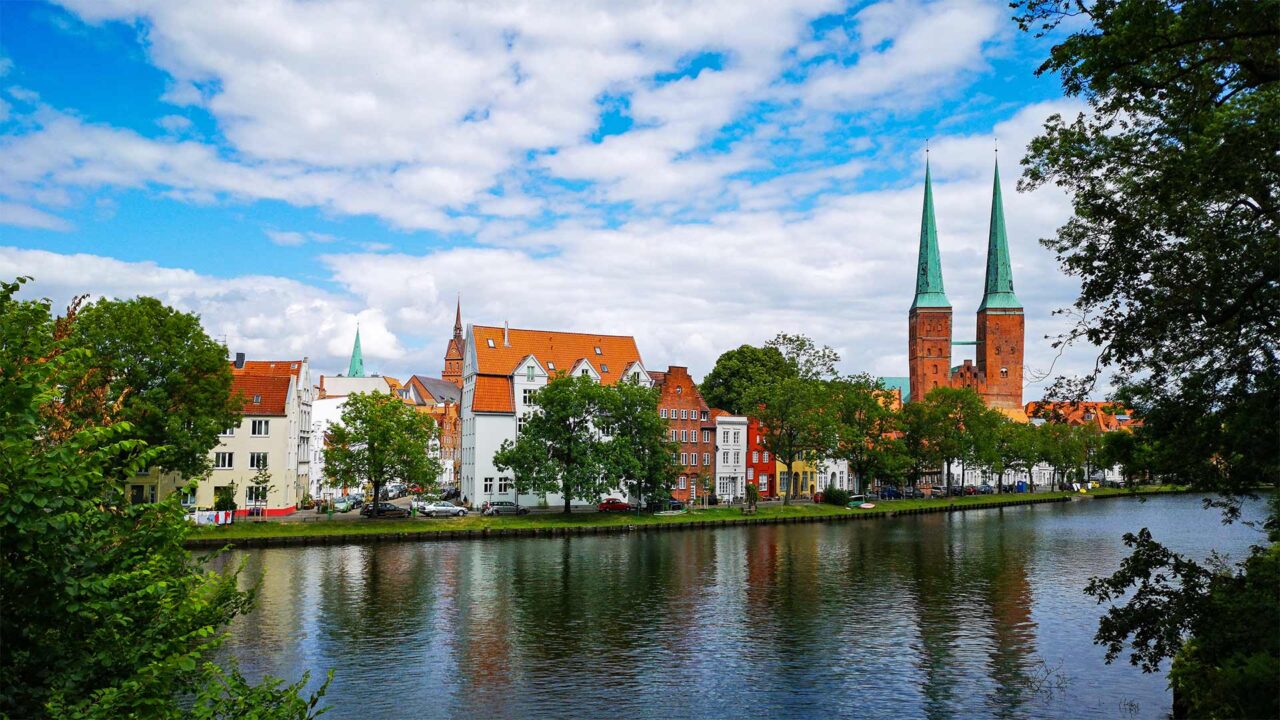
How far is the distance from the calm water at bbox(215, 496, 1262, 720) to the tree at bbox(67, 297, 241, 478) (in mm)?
9405

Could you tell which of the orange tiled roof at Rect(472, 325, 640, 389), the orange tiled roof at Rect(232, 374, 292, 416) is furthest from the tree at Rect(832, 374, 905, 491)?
the orange tiled roof at Rect(232, 374, 292, 416)

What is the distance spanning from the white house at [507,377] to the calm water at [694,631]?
77.2 ft

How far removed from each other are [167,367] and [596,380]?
4465cm

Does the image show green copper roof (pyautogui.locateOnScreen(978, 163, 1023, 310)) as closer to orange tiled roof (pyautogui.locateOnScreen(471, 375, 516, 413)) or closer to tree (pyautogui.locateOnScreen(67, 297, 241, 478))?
orange tiled roof (pyautogui.locateOnScreen(471, 375, 516, 413))

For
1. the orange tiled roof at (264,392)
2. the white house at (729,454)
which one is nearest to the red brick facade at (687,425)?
the white house at (729,454)

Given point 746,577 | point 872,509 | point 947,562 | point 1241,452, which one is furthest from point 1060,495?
point 1241,452

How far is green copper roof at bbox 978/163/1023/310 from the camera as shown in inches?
7387

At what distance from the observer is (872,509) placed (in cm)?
10081

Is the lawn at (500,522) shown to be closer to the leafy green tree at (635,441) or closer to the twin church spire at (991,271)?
the leafy green tree at (635,441)

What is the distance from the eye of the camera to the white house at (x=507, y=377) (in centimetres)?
8994

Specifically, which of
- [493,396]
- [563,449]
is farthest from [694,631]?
[493,396]

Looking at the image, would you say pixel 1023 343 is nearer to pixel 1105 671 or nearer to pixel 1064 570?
pixel 1064 570

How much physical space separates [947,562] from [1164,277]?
43.9 metres

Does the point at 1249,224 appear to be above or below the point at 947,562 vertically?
above
